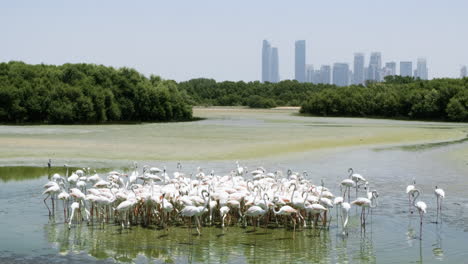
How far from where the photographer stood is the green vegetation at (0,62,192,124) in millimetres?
67375

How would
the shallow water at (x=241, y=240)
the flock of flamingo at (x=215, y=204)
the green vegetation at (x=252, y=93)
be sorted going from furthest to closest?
the green vegetation at (x=252, y=93), the flock of flamingo at (x=215, y=204), the shallow water at (x=241, y=240)

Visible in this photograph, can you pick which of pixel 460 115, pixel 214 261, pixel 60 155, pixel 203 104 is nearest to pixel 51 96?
pixel 60 155

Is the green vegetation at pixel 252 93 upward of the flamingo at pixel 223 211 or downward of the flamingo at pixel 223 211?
upward

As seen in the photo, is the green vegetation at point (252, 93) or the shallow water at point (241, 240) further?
the green vegetation at point (252, 93)

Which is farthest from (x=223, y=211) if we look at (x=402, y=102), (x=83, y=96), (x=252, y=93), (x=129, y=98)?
(x=252, y=93)

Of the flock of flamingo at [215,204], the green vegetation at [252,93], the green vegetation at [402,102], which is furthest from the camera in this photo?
the green vegetation at [252,93]

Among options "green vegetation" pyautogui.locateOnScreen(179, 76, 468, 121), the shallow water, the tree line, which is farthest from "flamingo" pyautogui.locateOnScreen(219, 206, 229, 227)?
"green vegetation" pyautogui.locateOnScreen(179, 76, 468, 121)

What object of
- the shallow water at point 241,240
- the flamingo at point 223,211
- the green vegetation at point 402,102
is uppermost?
the green vegetation at point 402,102

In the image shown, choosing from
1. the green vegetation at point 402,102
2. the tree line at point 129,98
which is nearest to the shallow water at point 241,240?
the tree line at point 129,98

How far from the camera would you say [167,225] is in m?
15.8

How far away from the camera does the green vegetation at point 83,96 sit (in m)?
67.4

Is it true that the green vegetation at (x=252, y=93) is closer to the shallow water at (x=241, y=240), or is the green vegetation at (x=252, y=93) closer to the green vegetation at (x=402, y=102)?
the green vegetation at (x=402, y=102)

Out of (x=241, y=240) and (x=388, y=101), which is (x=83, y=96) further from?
(x=241, y=240)

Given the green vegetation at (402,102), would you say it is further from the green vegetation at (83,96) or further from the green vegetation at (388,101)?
the green vegetation at (83,96)
